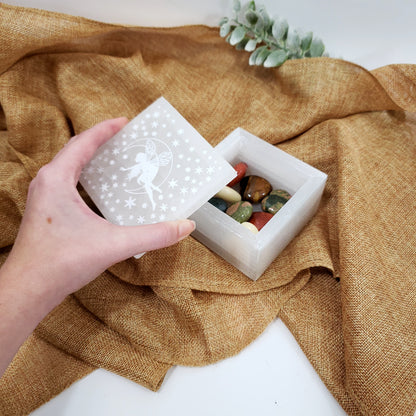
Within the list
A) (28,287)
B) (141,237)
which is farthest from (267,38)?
(28,287)

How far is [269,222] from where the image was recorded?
0.68 meters

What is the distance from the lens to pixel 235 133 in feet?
2.59

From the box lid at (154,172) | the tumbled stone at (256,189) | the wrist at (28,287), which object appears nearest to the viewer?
the wrist at (28,287)

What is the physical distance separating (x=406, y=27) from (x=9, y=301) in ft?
3.44

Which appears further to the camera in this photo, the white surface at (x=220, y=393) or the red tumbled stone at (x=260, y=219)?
the red tumbled stone at (x=260, y=219)

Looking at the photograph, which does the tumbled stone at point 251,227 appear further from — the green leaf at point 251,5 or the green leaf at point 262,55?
the green leaf at point 251,5

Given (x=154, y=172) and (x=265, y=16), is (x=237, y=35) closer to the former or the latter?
(x=265, y=16)

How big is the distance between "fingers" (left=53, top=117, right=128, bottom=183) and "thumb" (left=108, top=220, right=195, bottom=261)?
0.44ft

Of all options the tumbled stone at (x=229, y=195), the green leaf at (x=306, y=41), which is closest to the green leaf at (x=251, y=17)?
the green leaf at (x=306, y=41)

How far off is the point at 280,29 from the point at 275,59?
0.08 meters

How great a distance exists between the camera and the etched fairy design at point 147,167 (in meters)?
0.68

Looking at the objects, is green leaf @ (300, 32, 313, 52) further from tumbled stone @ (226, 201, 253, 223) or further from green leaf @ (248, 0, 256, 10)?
tumbled stone @ (226, 201, 253, 223)

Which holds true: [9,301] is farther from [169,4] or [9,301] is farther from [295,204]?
[169,4]

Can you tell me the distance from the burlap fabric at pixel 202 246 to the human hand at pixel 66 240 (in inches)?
5.5
